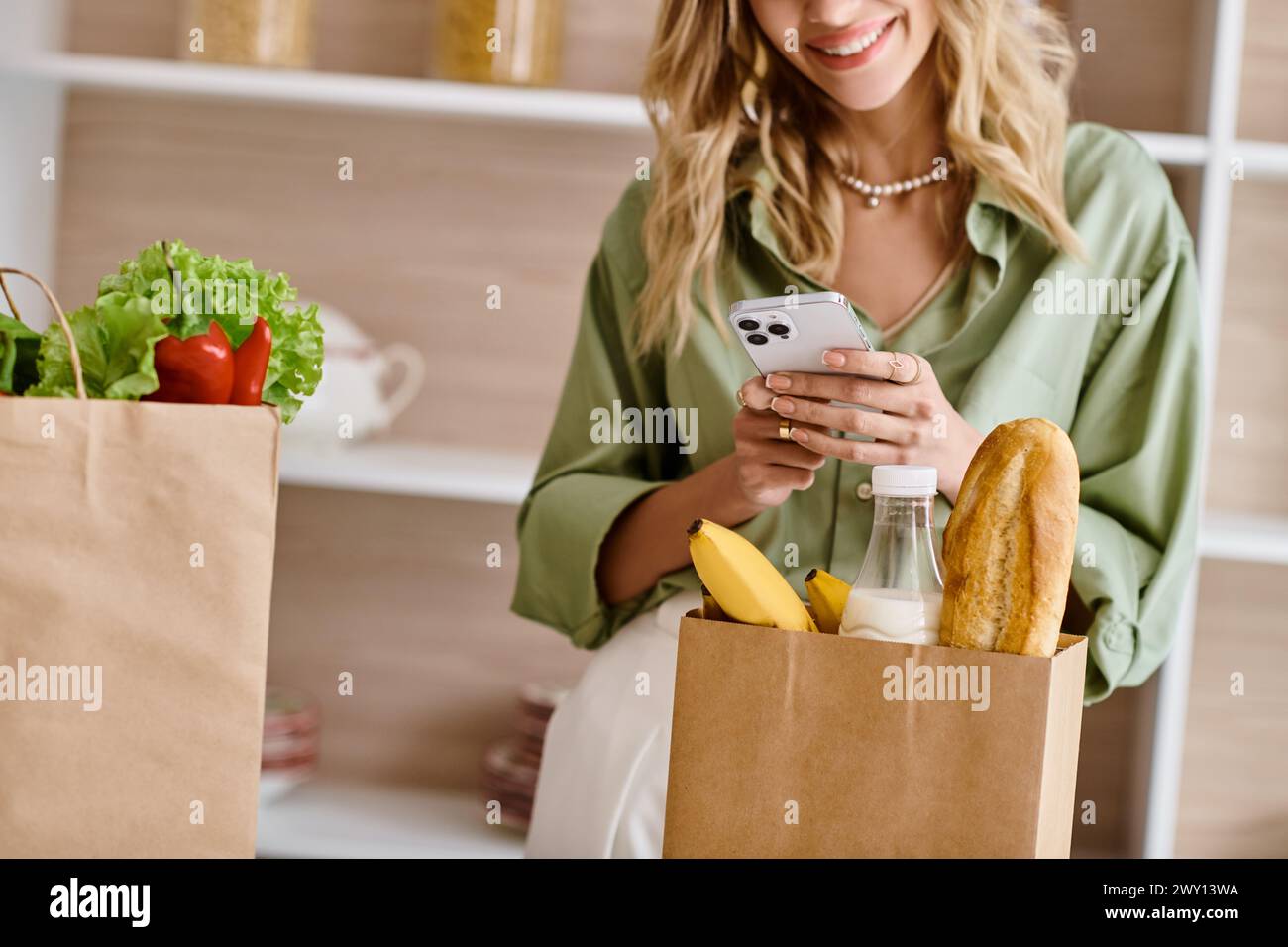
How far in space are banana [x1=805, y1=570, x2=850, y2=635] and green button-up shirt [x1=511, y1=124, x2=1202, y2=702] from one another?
0.44 meters

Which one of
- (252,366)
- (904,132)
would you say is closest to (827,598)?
(252,366)

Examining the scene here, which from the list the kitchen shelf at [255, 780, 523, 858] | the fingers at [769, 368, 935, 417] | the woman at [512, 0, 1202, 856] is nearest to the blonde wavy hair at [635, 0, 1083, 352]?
the woman at [512, 0, 1202, 856]

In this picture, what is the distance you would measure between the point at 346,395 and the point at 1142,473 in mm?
1174

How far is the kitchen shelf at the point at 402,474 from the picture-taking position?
1.79m

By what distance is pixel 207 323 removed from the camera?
70cm

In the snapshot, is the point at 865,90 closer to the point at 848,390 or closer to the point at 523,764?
the point at 848,390

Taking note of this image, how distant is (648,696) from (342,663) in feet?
3.63

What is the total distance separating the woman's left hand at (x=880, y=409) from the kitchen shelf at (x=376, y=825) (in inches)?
44.9

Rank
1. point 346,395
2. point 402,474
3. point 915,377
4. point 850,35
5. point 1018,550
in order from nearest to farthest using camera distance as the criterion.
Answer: point 1018,550, point 915,377, point 850,35, point 402,474, point 346,395

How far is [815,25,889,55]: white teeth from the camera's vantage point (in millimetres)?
1118

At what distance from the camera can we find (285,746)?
200 cm

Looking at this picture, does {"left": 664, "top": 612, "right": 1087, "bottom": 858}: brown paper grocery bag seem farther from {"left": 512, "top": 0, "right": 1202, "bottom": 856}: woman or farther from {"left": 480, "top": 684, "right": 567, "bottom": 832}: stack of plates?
{"left": 480, "top": 684, "right": 567, "bottom": 832}: stack of plates

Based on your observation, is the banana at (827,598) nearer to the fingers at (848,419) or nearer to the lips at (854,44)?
the fingers at (848,419)

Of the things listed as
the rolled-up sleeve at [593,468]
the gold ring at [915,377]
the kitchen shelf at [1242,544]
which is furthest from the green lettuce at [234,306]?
the kitchen shelf at [1242,544]
